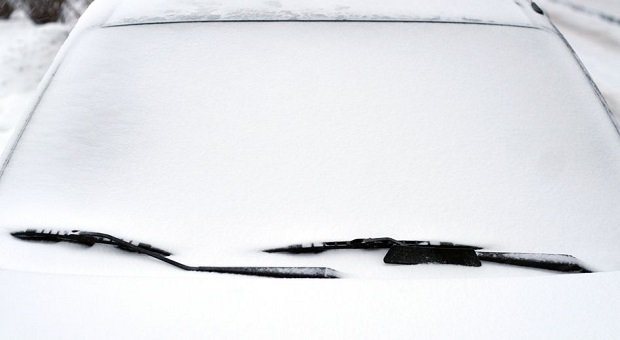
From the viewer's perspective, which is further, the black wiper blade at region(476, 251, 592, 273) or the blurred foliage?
the blurred foliage

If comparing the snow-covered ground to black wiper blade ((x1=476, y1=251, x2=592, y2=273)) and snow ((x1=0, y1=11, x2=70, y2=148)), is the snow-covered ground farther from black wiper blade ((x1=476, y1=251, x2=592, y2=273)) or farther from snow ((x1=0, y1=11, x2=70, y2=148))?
black wiper blade ((x1=476, y1=251, x2=592, y2=273))

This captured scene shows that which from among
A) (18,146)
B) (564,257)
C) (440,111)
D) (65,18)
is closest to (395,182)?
(440,111)

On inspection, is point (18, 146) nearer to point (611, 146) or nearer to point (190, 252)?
point (190, 252)

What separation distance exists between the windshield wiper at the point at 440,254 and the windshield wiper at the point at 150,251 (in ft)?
0.17

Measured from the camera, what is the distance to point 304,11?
1828 mm

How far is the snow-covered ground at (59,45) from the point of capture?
3.63m

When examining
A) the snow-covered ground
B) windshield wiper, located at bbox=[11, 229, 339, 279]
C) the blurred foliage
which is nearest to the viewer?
windshield wiper, located at bbox=[11, 229, 339, 279]

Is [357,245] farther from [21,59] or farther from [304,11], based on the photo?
[21,59]

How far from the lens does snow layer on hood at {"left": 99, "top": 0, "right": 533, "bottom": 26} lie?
1811 mm

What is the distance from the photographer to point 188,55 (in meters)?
1.69

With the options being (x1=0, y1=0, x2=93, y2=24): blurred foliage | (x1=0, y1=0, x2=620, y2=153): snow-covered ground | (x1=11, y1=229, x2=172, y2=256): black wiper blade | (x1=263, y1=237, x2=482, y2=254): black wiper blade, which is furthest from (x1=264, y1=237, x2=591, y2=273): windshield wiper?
(x1=0, y1=0, x2=93, y2=24): blurred foliage

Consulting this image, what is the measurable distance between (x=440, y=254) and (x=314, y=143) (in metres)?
0.43

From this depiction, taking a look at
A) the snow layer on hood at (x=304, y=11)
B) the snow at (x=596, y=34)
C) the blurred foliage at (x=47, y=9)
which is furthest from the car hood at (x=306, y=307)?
the blurred foliage at (x=47, y=9)

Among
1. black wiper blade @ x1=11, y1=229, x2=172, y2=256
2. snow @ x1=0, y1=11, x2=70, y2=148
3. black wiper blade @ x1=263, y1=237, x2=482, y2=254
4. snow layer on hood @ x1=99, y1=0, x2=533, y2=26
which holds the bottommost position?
black wiper blade @ x1=263, y1=237, x2=482, y2=254
